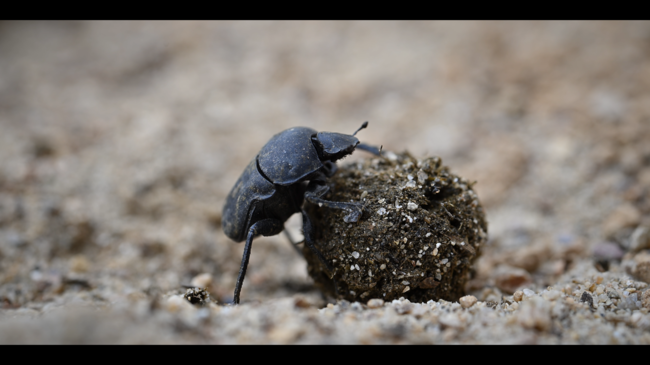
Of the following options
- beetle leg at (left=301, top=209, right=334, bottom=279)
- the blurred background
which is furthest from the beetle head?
the blurred background

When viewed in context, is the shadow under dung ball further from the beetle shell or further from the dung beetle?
the beetle shell

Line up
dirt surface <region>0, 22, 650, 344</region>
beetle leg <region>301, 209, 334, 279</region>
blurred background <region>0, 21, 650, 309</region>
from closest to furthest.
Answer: dirt surface <region>0, 22, 650, 344</region>, beetle leg <region>301, 209, 334, 279</region>, blurred background <region>0, 21, 650, 309</region>

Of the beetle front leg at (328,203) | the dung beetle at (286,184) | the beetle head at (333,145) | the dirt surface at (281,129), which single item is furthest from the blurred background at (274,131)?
the beetle head at (333,145)

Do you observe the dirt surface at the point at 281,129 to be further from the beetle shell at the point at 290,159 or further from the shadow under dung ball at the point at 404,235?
the beetle shell at the point at 290,159

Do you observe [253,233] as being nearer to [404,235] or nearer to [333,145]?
[333,145]

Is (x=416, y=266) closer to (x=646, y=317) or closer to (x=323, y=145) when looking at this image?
(x=323, y=145)

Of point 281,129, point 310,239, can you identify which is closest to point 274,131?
point 281,129
